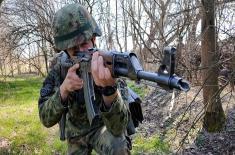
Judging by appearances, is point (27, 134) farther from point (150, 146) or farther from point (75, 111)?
point (75, 111)

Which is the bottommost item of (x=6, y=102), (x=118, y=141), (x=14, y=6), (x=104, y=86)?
(x=6, y=102)

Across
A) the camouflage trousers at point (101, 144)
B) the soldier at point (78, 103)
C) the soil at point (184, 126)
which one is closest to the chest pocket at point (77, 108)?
the soldier at point (78, 103)

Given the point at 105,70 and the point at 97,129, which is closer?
the point at 105,70

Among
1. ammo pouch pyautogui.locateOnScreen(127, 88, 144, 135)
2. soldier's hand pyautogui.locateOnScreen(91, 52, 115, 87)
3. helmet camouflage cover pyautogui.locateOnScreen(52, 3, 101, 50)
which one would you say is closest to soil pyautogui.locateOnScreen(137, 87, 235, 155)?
ammo pouch pyautogui.locateOnScreen(127, 88, 144, 135)

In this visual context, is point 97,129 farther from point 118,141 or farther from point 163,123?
point 163,123

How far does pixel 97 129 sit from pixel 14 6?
2144 centimetres

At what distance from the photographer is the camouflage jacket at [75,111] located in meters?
3.35

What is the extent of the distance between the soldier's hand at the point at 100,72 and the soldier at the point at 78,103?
266 mm

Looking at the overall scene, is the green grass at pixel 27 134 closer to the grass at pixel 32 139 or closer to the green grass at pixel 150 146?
the grass at pixel 32 139

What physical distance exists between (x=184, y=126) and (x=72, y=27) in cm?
547

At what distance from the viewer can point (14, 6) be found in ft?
78.7

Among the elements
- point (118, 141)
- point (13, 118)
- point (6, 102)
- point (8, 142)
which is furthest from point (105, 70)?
point (6, 102)

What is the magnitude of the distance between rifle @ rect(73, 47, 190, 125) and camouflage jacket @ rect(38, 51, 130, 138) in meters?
0.16

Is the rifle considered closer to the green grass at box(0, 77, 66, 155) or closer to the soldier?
the soldier
